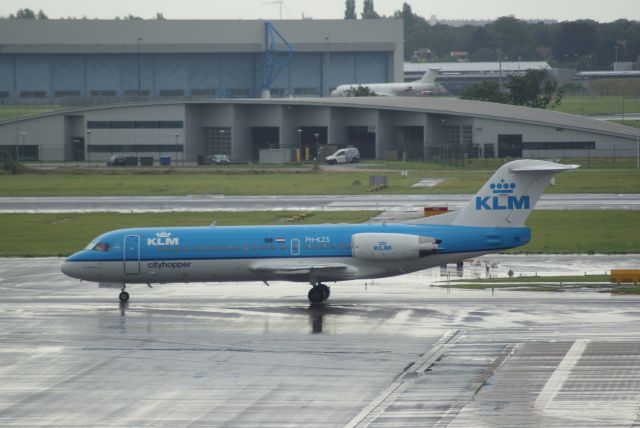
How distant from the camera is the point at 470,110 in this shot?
11738 cm

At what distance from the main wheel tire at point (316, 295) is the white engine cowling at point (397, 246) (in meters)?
2.45

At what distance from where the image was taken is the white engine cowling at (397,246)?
4184 centimetres

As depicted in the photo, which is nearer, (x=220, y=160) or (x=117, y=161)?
(x=117, y=161)

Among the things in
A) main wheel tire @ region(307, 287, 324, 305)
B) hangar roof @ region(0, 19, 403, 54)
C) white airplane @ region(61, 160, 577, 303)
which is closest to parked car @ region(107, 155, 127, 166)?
hangar roof @ region(0, 19, 403, 54)

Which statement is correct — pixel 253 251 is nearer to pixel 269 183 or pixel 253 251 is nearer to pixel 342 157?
pixel 269 183

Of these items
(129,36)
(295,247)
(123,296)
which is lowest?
(123,296)

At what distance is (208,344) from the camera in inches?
1426

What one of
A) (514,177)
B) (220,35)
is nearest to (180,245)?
(514,177)

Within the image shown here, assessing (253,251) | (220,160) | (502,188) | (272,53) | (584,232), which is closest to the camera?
(502,188)

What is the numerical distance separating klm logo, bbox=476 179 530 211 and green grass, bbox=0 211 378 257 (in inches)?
900

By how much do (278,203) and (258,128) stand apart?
190 ft

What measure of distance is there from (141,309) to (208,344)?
788cm

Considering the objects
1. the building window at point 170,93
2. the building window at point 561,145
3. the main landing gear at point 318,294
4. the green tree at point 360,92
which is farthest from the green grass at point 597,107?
the main landing gear at point 318,294

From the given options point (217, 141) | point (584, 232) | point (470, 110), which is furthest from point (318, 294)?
point (217, 141)
